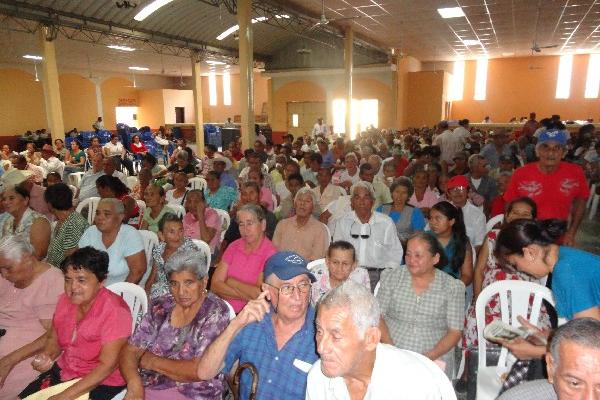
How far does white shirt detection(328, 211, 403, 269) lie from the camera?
3.52 meters

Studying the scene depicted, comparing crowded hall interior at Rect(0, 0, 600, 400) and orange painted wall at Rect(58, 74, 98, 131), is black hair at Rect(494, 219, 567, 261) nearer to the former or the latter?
crowded hall interior at Rect(0, 0, 600, 400)

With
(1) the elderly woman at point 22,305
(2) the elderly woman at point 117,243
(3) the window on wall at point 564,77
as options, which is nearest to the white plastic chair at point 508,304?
(2) the elderly woman at point 117,243

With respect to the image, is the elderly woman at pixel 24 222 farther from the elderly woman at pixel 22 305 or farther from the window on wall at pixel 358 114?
the window on wall at pixel 358 114

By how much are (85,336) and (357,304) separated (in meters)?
1.62

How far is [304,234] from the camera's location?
3.64 metres

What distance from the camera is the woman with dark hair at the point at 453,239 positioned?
3.16 m

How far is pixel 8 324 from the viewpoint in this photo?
2.61 meters

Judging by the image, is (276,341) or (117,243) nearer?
(276,341)

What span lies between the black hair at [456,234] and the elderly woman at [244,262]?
4.36 ft

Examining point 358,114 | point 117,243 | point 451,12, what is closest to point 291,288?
point 117,243

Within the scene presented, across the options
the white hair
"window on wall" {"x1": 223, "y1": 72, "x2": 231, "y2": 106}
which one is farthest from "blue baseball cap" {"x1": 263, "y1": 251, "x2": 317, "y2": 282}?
"window on wall" {"x1": 223, "y1": 72, "x2": 231, "y2": 106}

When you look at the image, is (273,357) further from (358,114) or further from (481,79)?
(481,79)

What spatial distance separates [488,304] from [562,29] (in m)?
14.3

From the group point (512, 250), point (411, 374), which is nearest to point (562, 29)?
point (512, 250)
